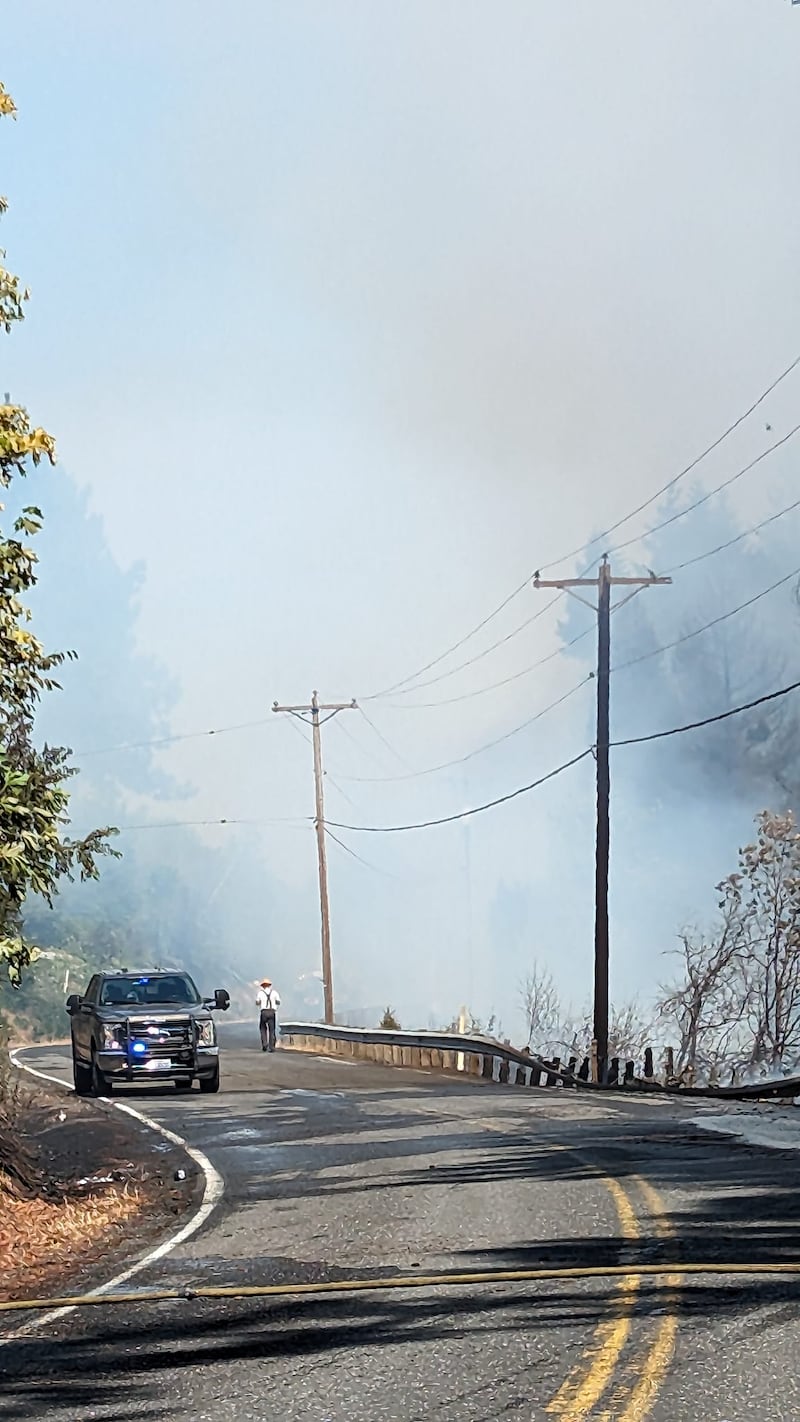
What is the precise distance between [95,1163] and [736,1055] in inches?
1634

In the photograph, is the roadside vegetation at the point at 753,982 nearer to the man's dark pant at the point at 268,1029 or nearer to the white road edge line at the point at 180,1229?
the man's dark pant at the point at 268,1029

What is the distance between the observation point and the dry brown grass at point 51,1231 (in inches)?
458

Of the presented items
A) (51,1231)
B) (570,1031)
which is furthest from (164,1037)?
(570,1031)

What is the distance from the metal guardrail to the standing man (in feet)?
6.80

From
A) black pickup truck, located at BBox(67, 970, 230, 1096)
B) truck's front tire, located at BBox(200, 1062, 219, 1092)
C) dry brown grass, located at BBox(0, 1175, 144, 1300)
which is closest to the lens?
dry brown grass, located at BBox(0, 1175, 144, 1300)

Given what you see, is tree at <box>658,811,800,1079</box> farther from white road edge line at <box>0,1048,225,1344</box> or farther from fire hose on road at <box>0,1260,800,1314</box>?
fire hose on road at <box>0,1260,800,1314</box>

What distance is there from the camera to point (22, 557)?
45.9ft

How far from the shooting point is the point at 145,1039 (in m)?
26.8

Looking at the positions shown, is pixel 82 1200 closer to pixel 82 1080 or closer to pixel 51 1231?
pixel 51 1231

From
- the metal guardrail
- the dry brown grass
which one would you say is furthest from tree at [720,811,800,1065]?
the dry brown grass

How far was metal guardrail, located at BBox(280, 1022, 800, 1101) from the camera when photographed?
2600 centimetres

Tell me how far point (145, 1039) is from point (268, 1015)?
51.1 ft

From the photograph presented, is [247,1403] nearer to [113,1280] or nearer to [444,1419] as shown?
[444,1419]

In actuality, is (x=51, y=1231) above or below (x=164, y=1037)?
below
